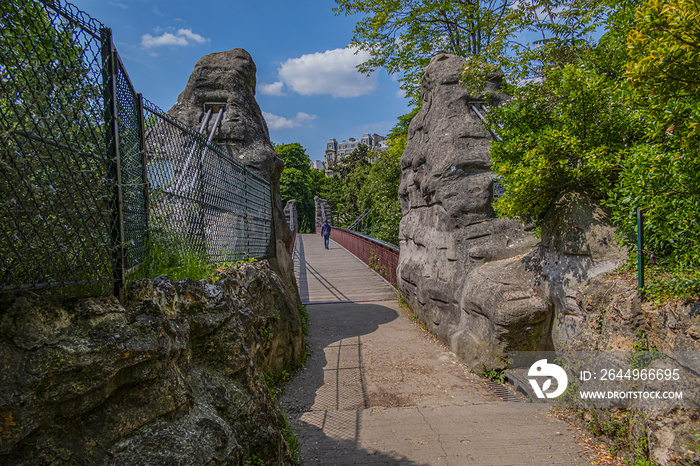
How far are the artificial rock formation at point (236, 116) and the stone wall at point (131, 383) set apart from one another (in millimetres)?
5179

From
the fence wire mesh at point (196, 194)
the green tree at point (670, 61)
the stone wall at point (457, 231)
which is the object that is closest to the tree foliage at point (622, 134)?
the green tree at point (670, 61)

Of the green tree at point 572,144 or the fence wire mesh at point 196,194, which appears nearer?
the fence wire mesh at point 196,194

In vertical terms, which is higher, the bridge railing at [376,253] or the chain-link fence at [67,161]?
the chain-link fence at [67,161]

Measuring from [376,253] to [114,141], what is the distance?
41.4 ft

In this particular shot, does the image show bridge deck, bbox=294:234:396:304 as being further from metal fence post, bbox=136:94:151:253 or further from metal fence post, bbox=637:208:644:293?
metal fence post, bbox=136:94:151:253

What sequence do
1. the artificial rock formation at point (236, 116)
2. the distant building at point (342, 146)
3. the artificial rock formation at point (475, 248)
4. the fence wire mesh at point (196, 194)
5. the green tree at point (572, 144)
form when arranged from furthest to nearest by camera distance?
the distant building at point (342, 146)
the artificial rock formation at point (236, 116)
the artificial rock formation at point (475, 248)
the green tree at point (572, 144)
the fence wire mesh at point (196, 194)

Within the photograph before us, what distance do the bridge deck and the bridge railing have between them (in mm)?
236

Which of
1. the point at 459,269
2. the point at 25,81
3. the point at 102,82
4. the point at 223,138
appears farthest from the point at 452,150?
the point at 25,81

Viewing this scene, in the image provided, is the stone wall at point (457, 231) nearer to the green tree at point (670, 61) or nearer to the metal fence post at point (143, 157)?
the green tree at point (670, 61)

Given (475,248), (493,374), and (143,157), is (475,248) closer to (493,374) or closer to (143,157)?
(493,374)

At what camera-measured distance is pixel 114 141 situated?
8.45 ft

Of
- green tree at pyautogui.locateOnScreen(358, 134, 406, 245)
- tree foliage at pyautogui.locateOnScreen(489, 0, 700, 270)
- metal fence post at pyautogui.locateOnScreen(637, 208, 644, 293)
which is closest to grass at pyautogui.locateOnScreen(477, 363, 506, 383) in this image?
tree foliage at pyautogui.locateOnScreen(489, 0, 700, 270)

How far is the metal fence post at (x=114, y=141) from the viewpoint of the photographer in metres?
2.54

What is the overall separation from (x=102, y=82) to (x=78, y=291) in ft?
3.92
